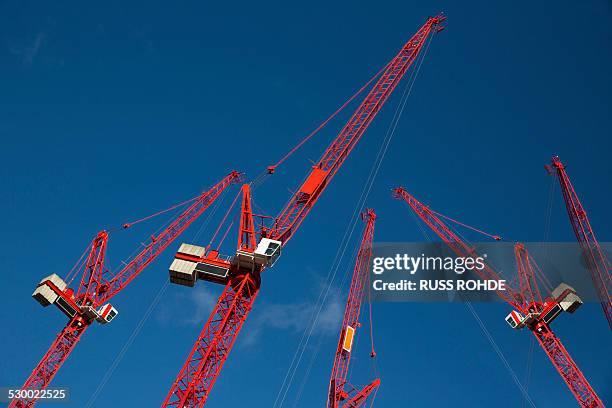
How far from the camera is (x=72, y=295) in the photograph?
279 ft

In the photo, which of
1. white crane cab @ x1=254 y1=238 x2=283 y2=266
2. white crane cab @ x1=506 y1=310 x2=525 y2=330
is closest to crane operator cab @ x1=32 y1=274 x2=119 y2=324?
white crane cab @ x1=254 y1=238 x2=283 y2=266

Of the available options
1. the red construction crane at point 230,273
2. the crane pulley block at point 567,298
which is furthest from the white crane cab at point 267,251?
the crane pulley block at point 567,298

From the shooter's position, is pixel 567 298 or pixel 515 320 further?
pixel 515 320

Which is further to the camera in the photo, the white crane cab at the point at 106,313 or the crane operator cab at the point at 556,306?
the crane operator cab at the point at 556,306

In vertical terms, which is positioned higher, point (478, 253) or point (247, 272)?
point (478, 253)

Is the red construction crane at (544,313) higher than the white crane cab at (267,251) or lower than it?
higher

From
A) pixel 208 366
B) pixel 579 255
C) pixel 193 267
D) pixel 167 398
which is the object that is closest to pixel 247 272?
pixel 193 267

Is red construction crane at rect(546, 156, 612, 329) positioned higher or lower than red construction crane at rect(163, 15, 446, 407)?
higher

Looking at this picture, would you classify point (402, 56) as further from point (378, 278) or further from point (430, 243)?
point (378, 278)

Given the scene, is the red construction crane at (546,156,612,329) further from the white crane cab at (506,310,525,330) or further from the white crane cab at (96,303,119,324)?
the white crane cab at (96,303,119,324)

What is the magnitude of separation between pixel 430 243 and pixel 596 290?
29.2 meters

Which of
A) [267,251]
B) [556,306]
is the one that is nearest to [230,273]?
[267,251]

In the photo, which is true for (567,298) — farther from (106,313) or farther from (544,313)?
(106,313)

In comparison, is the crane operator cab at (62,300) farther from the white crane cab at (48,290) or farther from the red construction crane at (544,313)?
the red construction crane at (544,313)
